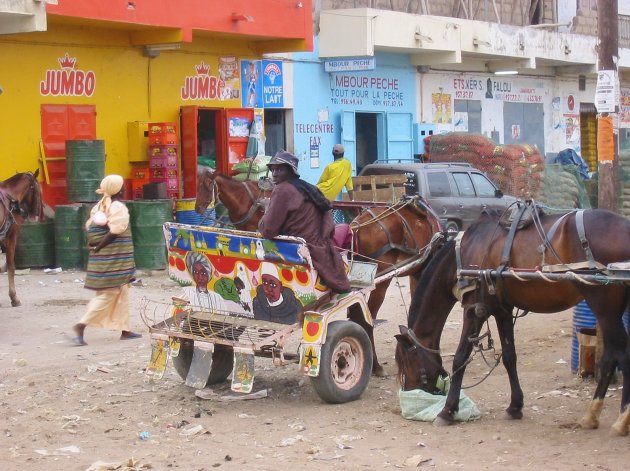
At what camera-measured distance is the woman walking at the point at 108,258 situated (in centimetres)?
1042

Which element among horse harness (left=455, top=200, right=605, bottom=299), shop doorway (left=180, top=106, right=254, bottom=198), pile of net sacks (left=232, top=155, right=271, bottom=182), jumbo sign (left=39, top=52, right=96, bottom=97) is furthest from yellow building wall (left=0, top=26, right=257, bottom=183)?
horse harness (left=455, top=200, right=605, bottom=299)

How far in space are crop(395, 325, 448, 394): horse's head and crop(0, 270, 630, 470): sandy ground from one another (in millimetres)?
287

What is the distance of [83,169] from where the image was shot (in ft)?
54.7

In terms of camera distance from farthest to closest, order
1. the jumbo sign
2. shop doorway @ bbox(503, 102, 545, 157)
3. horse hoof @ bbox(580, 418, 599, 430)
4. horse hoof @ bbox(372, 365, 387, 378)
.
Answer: shop doorway @ bbox(503, 102, 545, 157) → the jumbo sign → horse hoof @ bbox(372, 365, 387, 378) → horse hoof @ bbox(580, 418, 599, 430)

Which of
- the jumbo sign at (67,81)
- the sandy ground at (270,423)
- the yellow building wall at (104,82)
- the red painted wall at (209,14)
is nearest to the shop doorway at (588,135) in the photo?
the red painted wall at (209,14)

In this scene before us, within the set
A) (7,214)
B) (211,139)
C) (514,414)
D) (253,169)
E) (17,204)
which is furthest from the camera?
(211,139)

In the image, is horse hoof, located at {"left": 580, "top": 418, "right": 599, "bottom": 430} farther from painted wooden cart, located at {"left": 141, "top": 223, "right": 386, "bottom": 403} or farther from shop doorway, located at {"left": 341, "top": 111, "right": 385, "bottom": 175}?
shop doorway, located at {"left": 341, "top": 111, "right": 385, "bottom": 175}

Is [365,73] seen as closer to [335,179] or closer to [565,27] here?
[335,179]

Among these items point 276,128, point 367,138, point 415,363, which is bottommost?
point 415,363

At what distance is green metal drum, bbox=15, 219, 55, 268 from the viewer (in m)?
16.0

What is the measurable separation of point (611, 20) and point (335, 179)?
7.35 metres

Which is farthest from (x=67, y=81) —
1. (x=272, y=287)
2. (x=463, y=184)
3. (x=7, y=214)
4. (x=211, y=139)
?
(x=272, y=287)

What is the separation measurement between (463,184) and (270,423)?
12.8 metres

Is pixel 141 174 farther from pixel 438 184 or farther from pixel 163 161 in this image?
pixel 438 184
